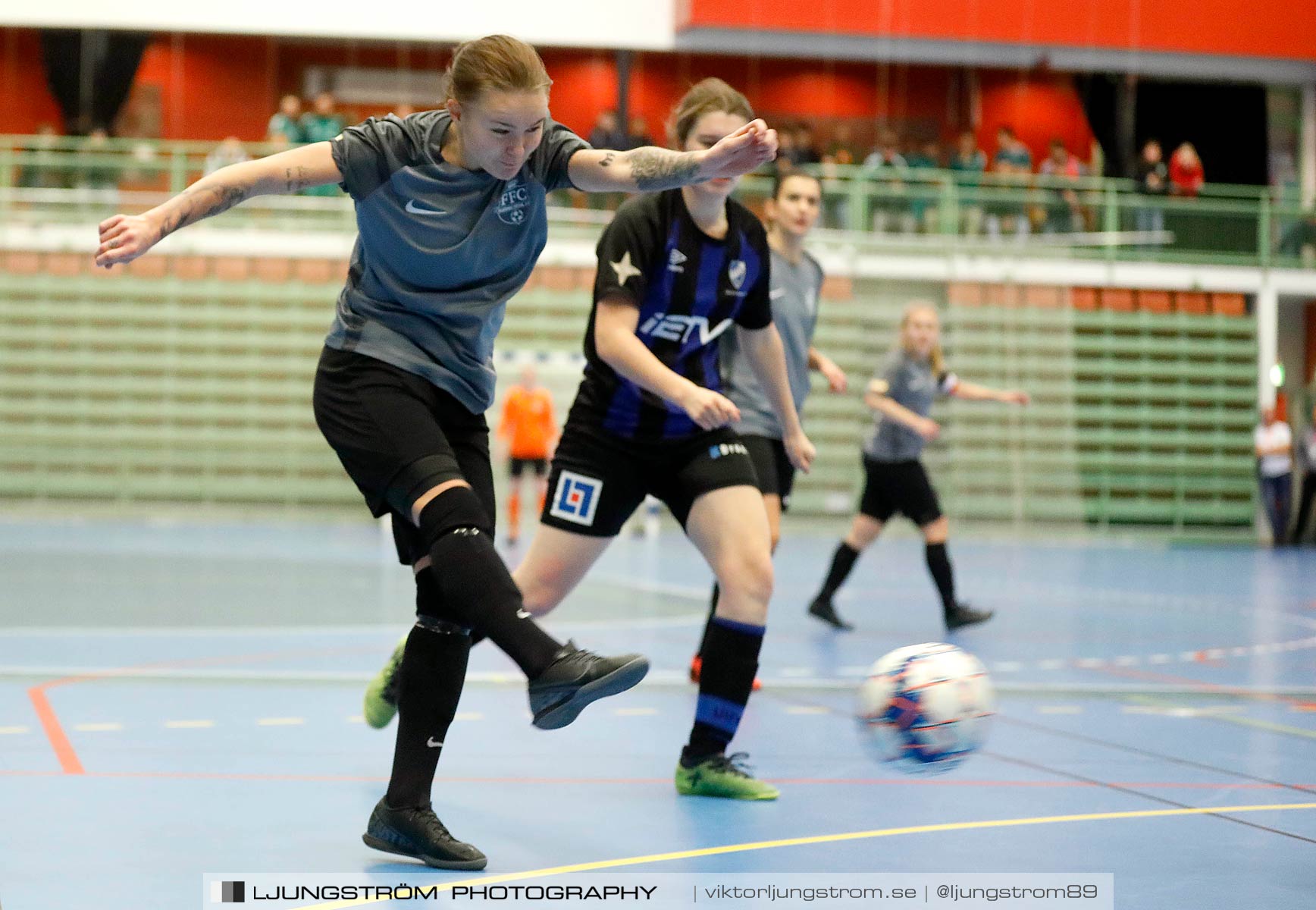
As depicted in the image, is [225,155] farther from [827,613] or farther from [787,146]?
[827,613]

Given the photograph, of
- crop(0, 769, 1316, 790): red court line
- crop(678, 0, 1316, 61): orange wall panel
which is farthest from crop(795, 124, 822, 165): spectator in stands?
crop(0, 769, 1316, 790): red court line

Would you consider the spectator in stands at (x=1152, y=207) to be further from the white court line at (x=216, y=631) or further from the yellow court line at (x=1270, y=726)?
the yellow court line at (x=1270, y=726)

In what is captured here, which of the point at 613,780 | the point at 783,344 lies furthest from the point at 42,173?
the point at 613,780

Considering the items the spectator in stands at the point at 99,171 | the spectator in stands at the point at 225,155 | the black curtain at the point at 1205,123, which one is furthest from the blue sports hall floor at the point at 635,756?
the black curtain at the point at 1205,123

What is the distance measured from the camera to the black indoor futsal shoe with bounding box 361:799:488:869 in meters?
3.27

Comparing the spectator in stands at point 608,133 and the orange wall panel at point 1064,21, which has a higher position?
the orange wall panel at point 1064,21

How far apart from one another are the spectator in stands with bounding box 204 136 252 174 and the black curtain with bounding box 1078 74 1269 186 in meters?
12.9

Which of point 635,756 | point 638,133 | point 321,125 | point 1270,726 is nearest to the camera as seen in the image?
point 635,756

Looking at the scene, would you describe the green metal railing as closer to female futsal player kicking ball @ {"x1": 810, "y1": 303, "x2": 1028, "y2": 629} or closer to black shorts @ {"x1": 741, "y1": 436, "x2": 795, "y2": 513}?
female futsal player kicking ball @ {"x1": 810, "y1": 303, "x2": 1028, "y2": 629}

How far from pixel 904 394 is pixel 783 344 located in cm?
296

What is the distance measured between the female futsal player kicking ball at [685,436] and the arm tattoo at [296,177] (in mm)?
1149

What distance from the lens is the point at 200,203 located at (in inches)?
120

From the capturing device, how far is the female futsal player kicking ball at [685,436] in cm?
413

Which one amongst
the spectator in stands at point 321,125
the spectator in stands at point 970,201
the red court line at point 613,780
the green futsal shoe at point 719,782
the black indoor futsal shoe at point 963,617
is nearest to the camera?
the green futsal shoe at point 719,782
